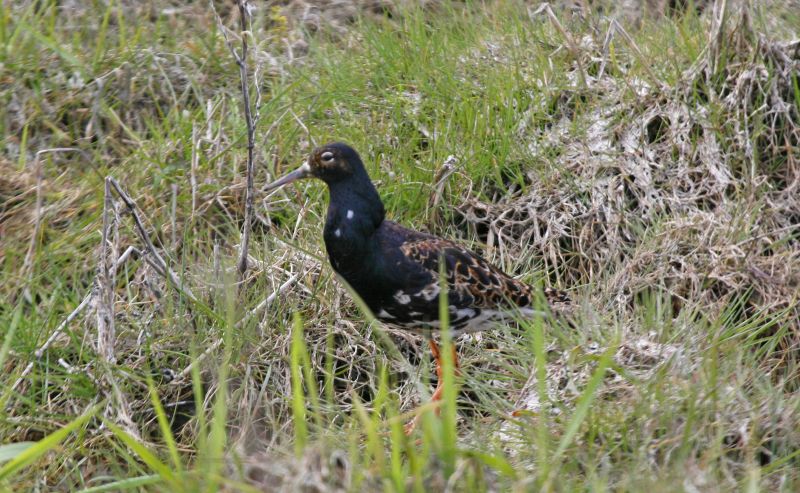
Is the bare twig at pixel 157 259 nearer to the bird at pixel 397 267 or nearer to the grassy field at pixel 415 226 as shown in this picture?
the grassy field at pixel 415 226

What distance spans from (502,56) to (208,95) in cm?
170

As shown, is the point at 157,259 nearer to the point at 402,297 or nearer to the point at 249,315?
the point at 249,315

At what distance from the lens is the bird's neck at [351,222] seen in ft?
14.2

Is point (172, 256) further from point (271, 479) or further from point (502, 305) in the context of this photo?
point (271, 479)

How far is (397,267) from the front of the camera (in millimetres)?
4375

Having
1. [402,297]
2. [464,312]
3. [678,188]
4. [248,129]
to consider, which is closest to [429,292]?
[402,297]

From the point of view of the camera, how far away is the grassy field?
358cm

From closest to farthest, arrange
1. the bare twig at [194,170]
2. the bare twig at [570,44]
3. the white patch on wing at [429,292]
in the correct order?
the white patch on wing at [429,292] → the bare twig at [194,170] → the bare twig at [570,44]

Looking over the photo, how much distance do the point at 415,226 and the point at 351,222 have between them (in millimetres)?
964

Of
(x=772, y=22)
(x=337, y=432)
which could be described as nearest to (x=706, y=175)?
(x=772, y=22)

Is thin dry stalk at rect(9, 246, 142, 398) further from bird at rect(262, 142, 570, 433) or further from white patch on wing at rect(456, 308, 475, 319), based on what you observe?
white patch on wing at rect(456, 308, 475, 319)

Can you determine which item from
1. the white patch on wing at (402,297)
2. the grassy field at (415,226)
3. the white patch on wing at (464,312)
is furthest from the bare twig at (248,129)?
the white patch on wing at (464,312)

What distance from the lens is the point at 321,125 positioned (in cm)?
562

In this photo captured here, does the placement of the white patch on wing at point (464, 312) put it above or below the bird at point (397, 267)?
below
